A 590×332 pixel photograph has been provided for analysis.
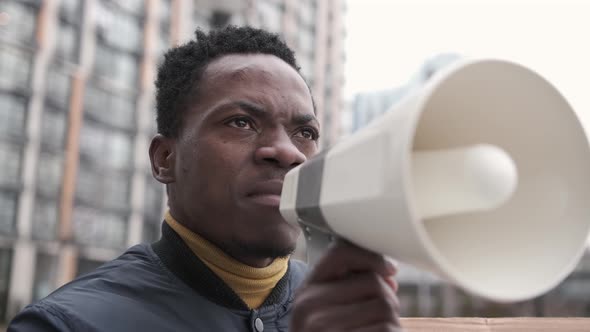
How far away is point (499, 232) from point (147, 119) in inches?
930

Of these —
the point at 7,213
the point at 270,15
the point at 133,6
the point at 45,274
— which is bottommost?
the point at 45,274

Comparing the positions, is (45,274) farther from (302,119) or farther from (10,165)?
(302,119)

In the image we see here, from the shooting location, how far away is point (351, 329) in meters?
0.76

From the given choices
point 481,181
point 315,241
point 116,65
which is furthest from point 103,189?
point 481,181

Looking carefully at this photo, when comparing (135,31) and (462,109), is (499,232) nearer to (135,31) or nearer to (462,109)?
(462,109)

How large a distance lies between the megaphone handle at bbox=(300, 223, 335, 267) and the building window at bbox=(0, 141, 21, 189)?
1988 cm

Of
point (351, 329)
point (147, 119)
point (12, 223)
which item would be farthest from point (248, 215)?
point (147, 119)

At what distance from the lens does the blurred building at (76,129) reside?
19.4m

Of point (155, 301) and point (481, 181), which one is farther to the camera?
point (155, 301)

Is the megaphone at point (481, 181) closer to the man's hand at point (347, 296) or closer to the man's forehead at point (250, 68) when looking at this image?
the man's hand at point (347, 296)

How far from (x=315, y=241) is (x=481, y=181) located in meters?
0.38

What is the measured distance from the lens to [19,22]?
19797 mm

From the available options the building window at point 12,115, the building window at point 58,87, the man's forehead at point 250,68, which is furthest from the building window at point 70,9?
the man's forehead at point 250,68

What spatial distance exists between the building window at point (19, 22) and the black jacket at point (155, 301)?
66.6 ft
